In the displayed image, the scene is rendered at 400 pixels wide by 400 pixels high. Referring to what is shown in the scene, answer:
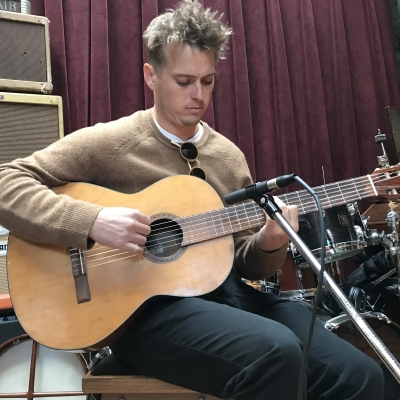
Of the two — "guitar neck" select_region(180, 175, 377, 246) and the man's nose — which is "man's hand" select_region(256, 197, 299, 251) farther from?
the man's nose

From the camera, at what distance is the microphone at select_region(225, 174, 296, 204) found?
923 millimetres

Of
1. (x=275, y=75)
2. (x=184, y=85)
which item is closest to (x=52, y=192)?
(x=184, y=85)

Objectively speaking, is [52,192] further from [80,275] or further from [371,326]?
[371,326]

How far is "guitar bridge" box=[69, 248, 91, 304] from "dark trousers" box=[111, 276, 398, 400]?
15 cm

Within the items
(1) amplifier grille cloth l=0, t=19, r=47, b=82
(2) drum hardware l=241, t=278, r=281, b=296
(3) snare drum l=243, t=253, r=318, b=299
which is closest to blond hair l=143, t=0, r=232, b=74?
(1) amplifier grille cloth l=0, t=19, r=47, b=82

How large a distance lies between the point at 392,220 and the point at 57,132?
1485mm

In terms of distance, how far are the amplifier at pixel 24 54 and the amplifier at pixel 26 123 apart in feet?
0.24

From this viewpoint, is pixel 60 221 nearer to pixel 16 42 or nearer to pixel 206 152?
pixel 206 152

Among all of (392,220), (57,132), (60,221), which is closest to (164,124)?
(60,221)

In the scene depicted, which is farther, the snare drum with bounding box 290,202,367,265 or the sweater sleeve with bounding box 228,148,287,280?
the snare drum with bounding box 290,202,367,265

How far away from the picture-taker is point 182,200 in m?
1.31

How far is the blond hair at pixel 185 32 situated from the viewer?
1417mm

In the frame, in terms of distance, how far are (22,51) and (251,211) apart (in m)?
1.34

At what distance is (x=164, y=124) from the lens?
1491mm
